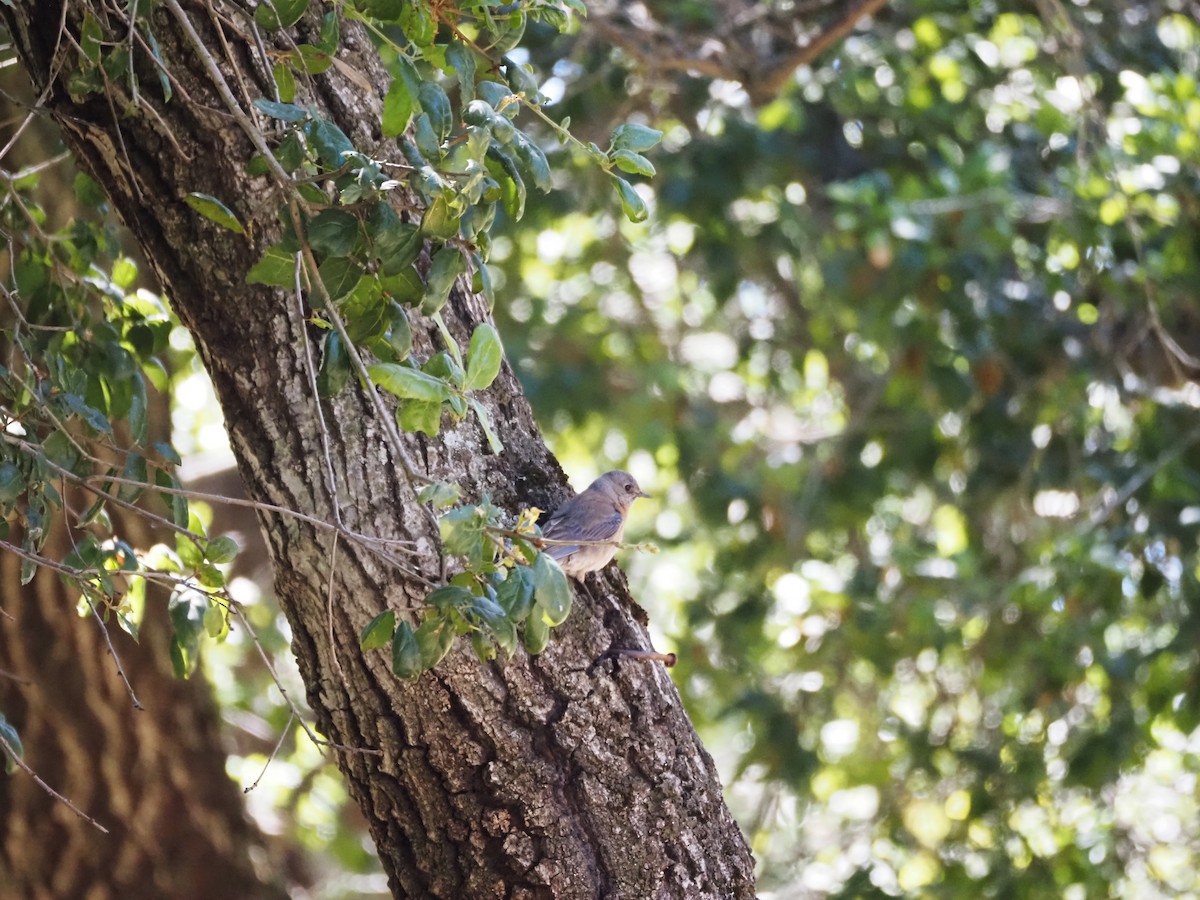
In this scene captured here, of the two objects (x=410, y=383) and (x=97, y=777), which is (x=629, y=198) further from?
(x=97, y=777)

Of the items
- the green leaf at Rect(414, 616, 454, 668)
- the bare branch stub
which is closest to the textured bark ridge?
the green leaf at Rect(414, 616, 454, 668)

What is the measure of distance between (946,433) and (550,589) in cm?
562

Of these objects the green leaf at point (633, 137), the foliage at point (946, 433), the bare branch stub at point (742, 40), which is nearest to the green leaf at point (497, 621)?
the green leaf at point (633, 137)

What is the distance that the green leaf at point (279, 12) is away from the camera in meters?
2.10

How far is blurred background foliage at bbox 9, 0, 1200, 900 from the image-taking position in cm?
557

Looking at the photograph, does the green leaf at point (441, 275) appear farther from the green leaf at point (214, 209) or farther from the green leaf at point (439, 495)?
the green leaf at point (214, 209)

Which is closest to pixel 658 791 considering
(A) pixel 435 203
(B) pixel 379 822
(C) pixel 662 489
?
(B) pixel 379 822

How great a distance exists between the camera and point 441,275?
200cm

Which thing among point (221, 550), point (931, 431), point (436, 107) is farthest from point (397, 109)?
point (931, 431)

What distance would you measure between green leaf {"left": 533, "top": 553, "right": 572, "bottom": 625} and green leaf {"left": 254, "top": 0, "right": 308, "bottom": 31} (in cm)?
95

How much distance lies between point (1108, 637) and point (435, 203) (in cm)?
581

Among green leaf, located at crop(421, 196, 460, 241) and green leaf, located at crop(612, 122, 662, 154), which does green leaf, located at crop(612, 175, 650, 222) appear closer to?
green leaf, located at crop(612, 122, 662, 154)

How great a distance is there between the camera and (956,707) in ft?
22.8

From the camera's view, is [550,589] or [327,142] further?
[327,142]
